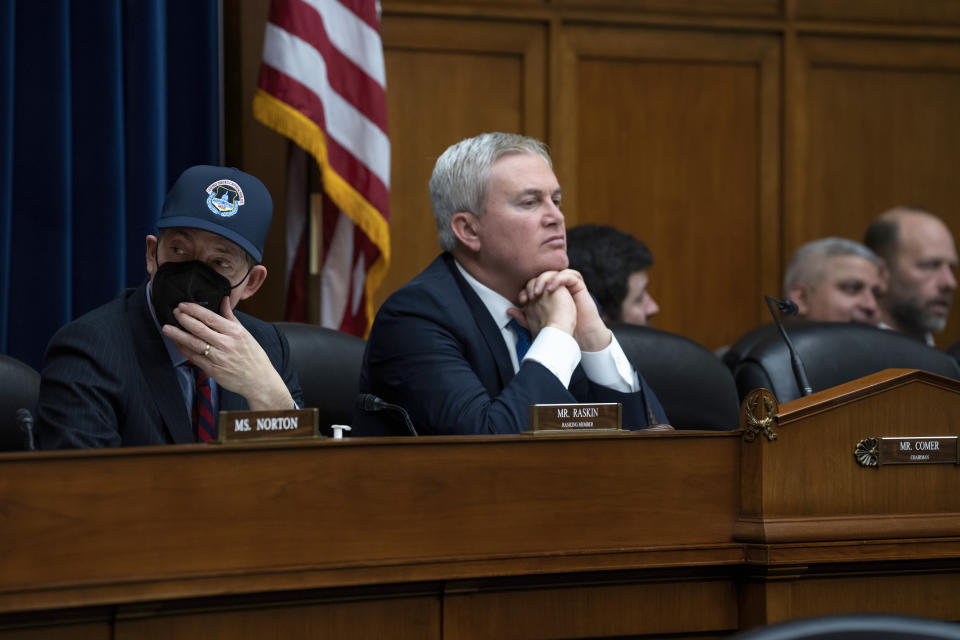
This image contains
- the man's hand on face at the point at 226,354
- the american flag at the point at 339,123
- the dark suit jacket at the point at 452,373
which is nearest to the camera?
the man's hand on face at the point at 226,354

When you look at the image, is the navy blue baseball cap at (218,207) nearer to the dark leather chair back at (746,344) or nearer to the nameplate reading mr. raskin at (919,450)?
the nameplate reading mr. raskin at (919,450)

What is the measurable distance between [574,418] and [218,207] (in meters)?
0.73

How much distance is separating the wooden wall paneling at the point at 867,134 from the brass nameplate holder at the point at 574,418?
312 cm

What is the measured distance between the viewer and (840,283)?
3.98 meters

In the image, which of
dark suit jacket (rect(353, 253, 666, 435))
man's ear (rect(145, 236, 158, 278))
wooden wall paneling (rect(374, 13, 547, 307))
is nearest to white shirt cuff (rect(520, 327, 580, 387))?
dark suit jacket (rect(353, 253, 666, 435))

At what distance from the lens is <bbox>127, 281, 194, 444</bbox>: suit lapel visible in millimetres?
1920

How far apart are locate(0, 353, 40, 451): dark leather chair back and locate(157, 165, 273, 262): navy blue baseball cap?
0.42 m

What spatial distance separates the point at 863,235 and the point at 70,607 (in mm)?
3953

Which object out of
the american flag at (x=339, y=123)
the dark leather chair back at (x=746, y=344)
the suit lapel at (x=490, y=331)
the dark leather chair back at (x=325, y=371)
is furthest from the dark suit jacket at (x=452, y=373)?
the american flag at (x=339, y=123)

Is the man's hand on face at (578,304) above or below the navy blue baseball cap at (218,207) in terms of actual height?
below

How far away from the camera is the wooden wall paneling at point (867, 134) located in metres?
4.66

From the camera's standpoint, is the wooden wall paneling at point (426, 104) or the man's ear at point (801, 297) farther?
the wooden wall paneling at point (426, 104)

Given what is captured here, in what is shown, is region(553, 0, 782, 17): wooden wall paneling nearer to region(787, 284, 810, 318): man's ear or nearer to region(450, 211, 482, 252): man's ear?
region(787, 284, 810, 318): man's ear

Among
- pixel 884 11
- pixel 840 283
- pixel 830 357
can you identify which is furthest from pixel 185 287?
pixel 884 11
